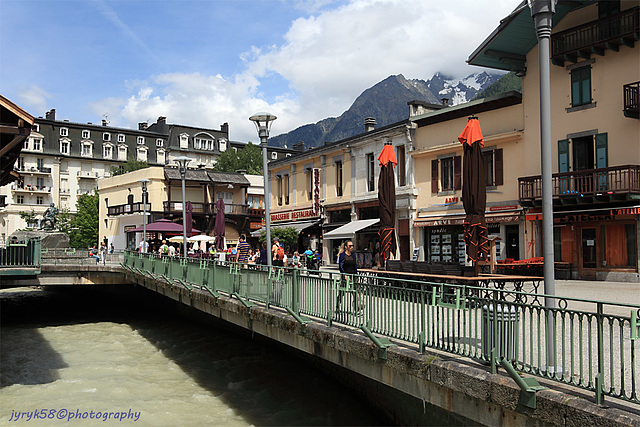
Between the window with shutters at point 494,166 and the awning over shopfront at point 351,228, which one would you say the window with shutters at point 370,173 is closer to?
the awning over shopfront at point 351,228

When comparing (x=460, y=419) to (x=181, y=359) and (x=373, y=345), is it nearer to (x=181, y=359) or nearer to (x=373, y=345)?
(x=373, y=345)

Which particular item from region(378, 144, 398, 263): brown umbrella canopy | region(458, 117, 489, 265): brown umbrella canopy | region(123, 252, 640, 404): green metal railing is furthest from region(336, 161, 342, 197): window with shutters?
region(123, 252, 640, 404): green metal railing

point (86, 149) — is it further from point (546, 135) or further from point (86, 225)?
point (546, 135)

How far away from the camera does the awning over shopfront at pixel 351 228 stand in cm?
3016

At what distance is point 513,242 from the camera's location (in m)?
24.1

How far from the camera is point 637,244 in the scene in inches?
786

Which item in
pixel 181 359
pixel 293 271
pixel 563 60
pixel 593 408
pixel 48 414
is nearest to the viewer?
pixel 593 408

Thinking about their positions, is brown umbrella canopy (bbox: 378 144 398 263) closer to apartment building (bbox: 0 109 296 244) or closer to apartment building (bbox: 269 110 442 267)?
apartment building (bbox: 269 110 442 267)

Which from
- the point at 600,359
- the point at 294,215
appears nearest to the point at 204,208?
the point at 294,215

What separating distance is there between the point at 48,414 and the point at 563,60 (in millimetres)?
21192

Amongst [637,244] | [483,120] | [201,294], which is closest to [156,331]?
[201,294]

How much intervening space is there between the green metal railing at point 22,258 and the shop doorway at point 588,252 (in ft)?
67.4

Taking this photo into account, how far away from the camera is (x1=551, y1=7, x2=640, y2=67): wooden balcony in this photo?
19.8 meters

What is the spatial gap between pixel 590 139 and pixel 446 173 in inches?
292
